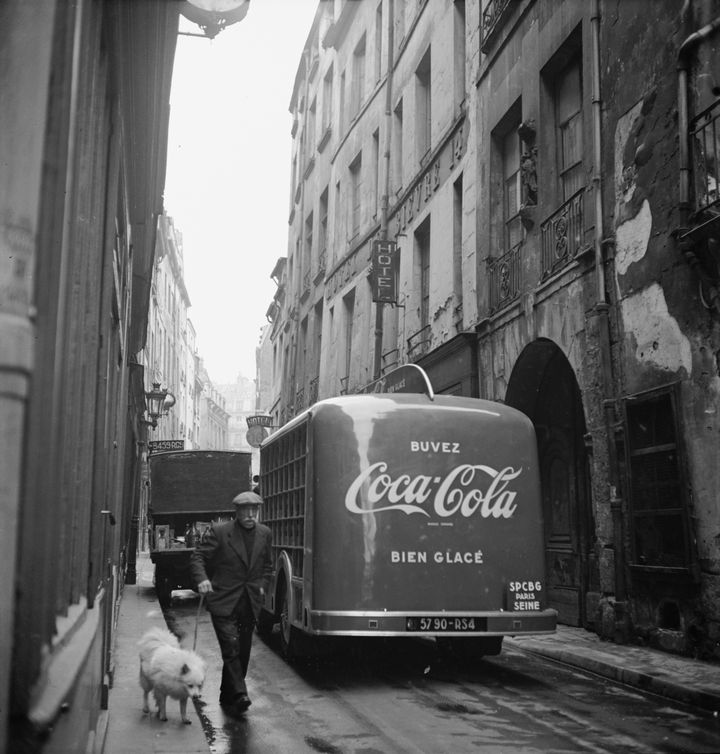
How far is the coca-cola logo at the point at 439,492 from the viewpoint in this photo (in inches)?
348

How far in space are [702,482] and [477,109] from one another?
384 inches

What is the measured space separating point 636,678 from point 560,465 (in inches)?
243

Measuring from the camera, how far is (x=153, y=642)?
22.5 feet

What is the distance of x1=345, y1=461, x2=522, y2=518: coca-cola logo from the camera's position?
348 inches

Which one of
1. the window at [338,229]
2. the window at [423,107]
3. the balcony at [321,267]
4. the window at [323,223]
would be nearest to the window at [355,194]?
the window at [338,229]

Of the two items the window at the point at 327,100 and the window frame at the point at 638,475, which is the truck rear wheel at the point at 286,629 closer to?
the window frame at the point at 638,475

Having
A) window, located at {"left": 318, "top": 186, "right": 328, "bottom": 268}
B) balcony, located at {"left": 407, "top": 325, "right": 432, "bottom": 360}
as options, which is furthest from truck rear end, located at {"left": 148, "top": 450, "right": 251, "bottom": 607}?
window, located at {"left": 318, "top": 186, "right": 328, "bottom": 268}

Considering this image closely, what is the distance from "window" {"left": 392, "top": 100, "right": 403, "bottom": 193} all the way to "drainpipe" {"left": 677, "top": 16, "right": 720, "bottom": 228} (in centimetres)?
1244

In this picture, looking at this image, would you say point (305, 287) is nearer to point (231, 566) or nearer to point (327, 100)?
point (327, 100)

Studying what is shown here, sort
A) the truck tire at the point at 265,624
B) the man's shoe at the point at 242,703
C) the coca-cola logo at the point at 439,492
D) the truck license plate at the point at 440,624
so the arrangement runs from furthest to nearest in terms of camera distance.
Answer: the truck tire at the point at 265,624, the coca-cola logo at the point at 439,492, the truck license plate at the point at 440,624, the man's shoe at the point at 242,703

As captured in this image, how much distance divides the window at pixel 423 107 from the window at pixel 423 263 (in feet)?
5.72

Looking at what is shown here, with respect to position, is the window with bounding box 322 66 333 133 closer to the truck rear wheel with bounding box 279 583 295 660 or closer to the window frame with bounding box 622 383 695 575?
the window frame with bounding box 622 383 695 575

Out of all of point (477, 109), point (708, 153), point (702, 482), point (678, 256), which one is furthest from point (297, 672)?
point (477, 109)

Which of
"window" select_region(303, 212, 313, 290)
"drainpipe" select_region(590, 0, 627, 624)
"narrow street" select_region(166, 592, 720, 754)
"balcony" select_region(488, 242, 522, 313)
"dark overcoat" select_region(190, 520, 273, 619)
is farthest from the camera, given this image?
"window" select_region(303, 212, 313, 290)
